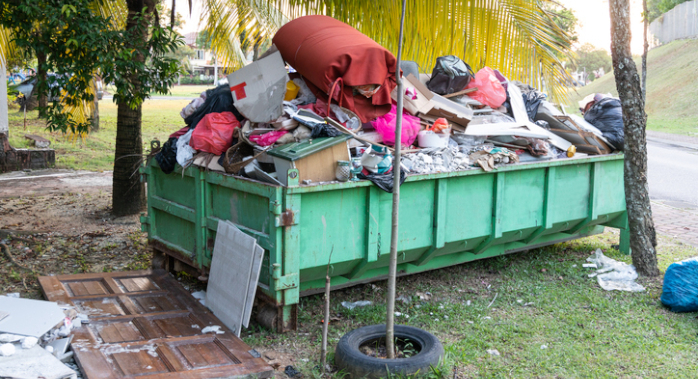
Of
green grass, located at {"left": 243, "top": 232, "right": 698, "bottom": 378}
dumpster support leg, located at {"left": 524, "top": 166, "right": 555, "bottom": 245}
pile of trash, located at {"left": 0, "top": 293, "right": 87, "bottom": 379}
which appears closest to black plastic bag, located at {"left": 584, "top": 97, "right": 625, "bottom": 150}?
dumpster support leg, located at {"left": 524, "top": 166, "right": 555, "bottom": 245}

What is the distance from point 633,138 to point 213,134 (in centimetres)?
384

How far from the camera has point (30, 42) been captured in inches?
200

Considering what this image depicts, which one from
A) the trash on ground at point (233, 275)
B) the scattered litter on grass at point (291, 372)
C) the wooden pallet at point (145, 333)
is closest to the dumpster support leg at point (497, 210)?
the trash on ground at point (233, 275)

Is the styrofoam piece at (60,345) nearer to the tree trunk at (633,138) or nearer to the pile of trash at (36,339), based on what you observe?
the pile of trash at (36,339)

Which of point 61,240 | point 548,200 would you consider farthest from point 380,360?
point 61,240

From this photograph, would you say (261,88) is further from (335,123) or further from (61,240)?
(61,240)

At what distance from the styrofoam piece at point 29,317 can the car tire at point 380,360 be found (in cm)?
184

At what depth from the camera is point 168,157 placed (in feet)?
16.7

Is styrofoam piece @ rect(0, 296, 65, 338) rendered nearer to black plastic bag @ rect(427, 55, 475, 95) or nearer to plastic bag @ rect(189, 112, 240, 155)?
plastic bag @ rect(189, 112, 240, 155)

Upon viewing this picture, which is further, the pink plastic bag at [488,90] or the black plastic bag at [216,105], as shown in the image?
the pink plastic bag at [488,90]

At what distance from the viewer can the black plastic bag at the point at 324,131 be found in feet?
14.4

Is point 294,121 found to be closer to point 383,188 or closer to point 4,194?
point 383,188

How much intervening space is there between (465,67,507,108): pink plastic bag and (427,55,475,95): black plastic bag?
189mm

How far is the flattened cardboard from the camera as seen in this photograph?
4645 mm
